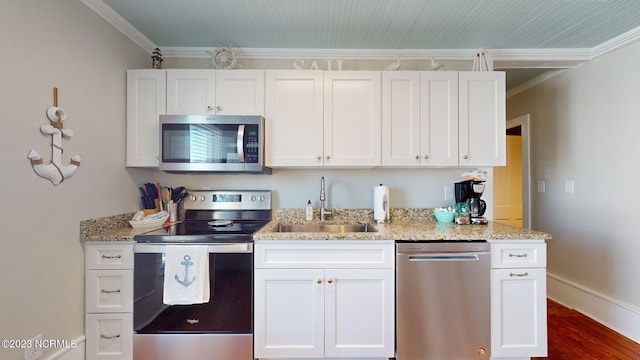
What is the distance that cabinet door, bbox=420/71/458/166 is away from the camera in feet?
7.18

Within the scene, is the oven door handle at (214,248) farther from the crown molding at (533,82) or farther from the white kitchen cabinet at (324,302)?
the crown molding at (533,82)

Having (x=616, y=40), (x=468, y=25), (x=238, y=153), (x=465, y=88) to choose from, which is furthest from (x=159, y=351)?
(x=616, y=40)

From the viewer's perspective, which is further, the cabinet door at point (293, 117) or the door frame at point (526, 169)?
the door frame at point (526, 169)

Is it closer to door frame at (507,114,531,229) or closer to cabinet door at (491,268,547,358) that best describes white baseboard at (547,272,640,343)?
door frame at (507,114,531,229)

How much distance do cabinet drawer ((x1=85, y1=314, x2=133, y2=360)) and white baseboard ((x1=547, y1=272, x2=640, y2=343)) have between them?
3.70 metres

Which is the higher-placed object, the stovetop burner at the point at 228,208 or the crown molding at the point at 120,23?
the crown molding at the point at 120,23

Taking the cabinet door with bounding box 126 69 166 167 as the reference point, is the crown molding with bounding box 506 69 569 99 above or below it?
above

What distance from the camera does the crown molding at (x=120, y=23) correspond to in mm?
1846

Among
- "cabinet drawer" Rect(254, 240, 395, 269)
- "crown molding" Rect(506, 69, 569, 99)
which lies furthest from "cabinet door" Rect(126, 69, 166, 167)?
"crown molding" Rect(506, 69, 569, 99)

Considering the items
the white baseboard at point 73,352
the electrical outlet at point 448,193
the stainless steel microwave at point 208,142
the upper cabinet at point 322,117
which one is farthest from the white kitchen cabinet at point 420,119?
the white baseboard at point 73,352

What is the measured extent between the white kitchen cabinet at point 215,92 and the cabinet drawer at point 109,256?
1045mm

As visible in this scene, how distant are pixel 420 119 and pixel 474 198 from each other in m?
0.75

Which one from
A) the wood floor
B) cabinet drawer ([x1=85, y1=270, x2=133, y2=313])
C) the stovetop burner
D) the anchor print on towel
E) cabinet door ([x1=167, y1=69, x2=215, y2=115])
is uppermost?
cabinet door ([x1=167, y1=69, x2=215, y2=115])

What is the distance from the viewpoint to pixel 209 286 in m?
1.72
